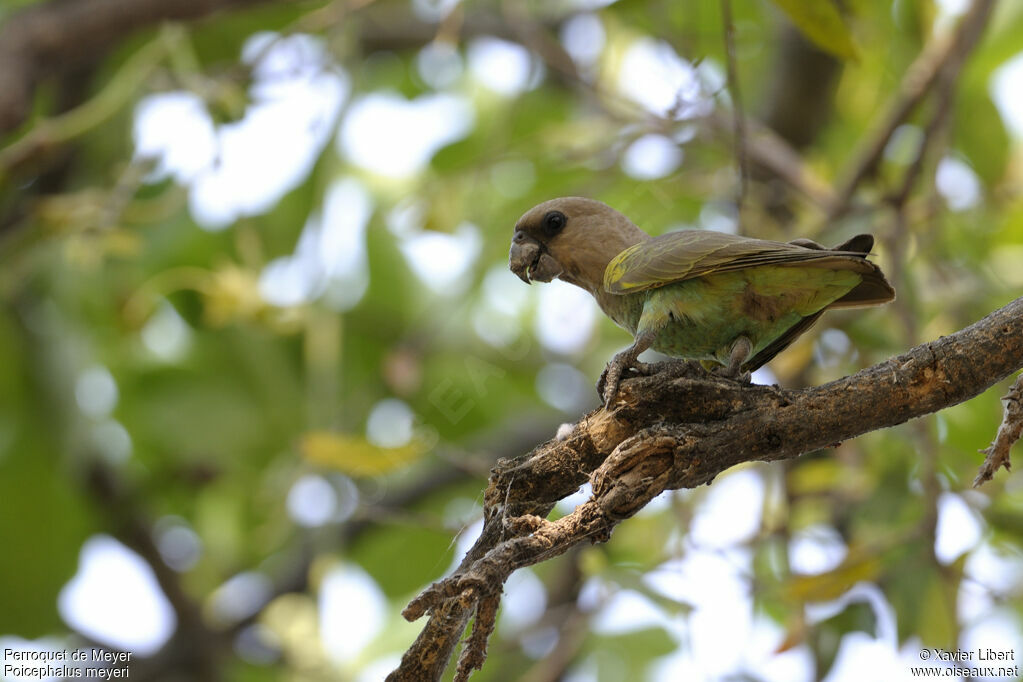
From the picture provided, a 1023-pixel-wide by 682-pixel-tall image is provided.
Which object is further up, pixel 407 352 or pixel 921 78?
pixel 921 78

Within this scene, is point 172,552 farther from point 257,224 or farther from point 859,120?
point 859,120

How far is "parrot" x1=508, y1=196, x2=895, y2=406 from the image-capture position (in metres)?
2.61

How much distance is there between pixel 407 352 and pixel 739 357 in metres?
2.32

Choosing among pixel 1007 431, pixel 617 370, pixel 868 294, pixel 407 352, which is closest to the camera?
pixel 1007 431

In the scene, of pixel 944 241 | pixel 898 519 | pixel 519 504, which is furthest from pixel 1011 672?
pixel 944 241

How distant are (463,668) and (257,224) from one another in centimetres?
424

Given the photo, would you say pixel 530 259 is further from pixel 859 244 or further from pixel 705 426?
pixel 705 426

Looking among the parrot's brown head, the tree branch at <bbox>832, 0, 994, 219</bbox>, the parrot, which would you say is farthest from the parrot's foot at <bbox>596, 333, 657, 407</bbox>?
the tree branch at <bbox>832, 0, 994, 219</bbox>

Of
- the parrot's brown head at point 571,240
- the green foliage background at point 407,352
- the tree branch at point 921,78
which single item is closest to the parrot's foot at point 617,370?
the parrot's brown head at point 571,240

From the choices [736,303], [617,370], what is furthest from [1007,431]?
[736,303]

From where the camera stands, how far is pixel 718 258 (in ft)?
8.58

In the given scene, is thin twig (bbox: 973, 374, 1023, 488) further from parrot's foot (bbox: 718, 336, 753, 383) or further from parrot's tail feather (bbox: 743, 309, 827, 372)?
parrot's tail feather (bbox: 743, 309, 827, 372)

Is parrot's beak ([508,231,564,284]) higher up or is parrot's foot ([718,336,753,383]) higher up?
parrot's beak ([508,231,564,284])

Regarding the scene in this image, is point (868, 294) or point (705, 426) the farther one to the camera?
point (868, 294)
